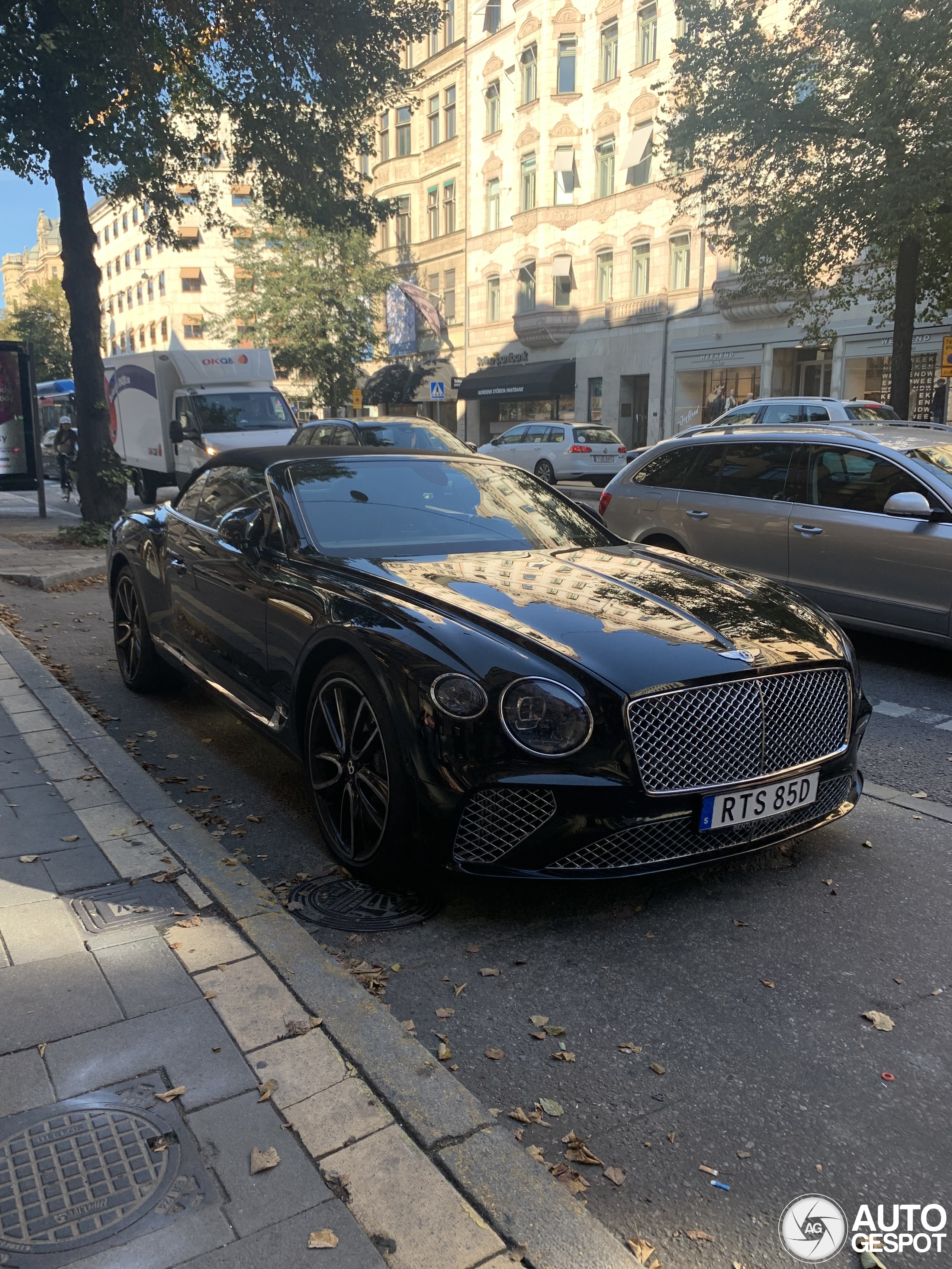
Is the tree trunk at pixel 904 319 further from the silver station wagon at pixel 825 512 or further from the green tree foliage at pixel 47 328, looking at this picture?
the green tree foliage at pixel 47 328

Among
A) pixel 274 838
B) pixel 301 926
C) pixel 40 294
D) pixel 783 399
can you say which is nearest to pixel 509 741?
pixel 301 926

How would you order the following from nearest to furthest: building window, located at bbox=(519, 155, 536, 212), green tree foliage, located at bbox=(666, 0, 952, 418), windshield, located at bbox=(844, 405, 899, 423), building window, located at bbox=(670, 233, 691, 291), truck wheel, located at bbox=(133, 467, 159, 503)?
windshield, located at bbox=(844, 405, 899, 423)
green tree foliage, located at bbox=(666, 0, 952, 418)
truck wheel, located at bbox=(133, 467, 159, 503)
building window, located at bbox=(670, 233, 691, 291)
building window, located at bbox=(519, 155, 536, 212)

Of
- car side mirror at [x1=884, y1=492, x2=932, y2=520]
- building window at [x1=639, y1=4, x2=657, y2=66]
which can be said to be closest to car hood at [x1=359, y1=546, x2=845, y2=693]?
car side mirror at [x1=884, y1=492, x2=932, y2=520]

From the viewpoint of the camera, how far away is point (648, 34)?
33594mm

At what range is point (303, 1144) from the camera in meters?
2.36

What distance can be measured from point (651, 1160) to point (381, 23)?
55.9 feet

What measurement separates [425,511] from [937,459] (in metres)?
4.25

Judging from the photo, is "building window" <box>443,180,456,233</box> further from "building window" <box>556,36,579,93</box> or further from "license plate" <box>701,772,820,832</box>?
"license plate" <box>701,772,820,832</box>

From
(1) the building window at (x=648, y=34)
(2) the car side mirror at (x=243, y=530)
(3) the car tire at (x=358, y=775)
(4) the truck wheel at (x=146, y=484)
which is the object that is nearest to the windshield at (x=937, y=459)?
(2) the car side mirror at (x=243, y=530)

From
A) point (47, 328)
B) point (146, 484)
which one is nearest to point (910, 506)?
point (146, 484)

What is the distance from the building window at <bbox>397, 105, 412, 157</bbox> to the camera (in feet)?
153

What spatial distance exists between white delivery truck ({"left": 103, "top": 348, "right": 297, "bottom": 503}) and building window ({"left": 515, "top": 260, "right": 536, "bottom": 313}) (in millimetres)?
19854

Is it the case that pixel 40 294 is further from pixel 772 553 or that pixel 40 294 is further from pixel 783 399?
pixel 772 553

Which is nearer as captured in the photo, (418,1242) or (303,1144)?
(418,1242)
